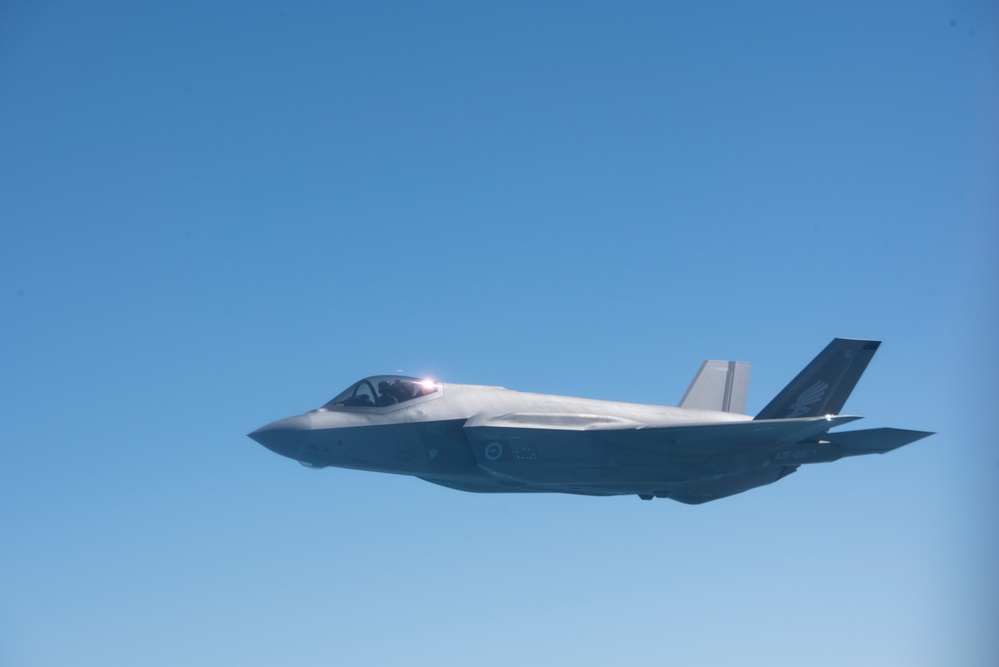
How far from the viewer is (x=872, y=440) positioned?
26.7 metres

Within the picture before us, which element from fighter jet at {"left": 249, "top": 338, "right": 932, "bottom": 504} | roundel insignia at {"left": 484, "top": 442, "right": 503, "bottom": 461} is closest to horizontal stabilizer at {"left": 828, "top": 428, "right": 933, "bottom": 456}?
fighter jet at {"left": 249, "top": 338, "right": 932, "bottom": 504}

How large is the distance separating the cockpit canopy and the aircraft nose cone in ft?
4.27

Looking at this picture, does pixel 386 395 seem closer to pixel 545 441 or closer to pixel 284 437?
pixel 284 437

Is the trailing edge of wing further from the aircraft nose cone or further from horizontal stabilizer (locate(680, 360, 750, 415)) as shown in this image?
horizontal stabilizer (locate(680, 360, 750, 415))

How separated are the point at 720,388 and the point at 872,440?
7999mm

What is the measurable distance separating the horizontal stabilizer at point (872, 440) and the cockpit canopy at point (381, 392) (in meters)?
13.2

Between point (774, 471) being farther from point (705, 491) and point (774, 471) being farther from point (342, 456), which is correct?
point (342, 456)

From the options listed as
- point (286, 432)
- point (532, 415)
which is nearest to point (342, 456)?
point (286, 432)

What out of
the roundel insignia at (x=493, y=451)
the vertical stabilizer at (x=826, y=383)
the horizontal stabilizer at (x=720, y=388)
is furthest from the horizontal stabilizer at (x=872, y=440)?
the roundel insignia at (x=493, y=451)

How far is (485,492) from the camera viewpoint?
27.4 metres

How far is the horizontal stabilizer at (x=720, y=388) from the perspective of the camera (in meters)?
33.6

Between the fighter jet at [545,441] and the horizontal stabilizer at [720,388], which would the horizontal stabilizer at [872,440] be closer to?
the fighter jet at [545,441]

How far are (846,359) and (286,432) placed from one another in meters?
18.9

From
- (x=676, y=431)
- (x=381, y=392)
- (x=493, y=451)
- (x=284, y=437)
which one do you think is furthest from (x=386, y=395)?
(x=676, y=431)
